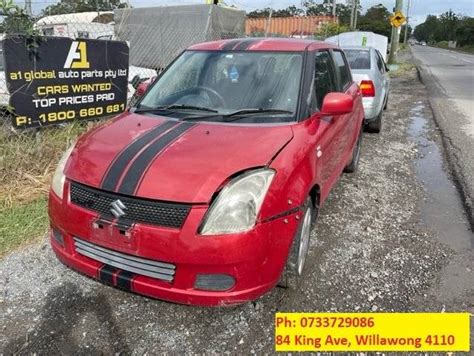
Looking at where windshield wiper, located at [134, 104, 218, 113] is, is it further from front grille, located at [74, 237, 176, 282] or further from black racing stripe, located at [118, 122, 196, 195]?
front grille, located at [74, 237, 176, 282]

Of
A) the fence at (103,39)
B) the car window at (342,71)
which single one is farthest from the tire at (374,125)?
the fence at (103,39)

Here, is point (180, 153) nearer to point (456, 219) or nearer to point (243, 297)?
point (243, 297)

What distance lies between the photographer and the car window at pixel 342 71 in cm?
456

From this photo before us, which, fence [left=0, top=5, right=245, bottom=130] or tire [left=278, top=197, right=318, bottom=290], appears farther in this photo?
fence [left=0, top=5, right=245, bottom=130]

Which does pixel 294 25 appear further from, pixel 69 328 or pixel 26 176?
pixel 69 328

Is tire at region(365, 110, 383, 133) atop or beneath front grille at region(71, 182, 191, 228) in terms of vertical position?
beneath

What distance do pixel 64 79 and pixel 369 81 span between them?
474 centimetres

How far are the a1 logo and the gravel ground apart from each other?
8.43 feet

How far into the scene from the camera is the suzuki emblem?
94.9 inches

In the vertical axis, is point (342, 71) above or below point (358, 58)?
below

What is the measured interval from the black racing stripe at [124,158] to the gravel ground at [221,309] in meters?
0.93

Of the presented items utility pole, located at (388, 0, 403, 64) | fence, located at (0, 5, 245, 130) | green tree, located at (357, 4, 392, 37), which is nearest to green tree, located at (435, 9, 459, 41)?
green tree, located at (357, 4, 392, 37)

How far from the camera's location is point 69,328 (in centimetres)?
266

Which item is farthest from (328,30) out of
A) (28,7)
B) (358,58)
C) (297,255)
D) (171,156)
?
(171,156)
